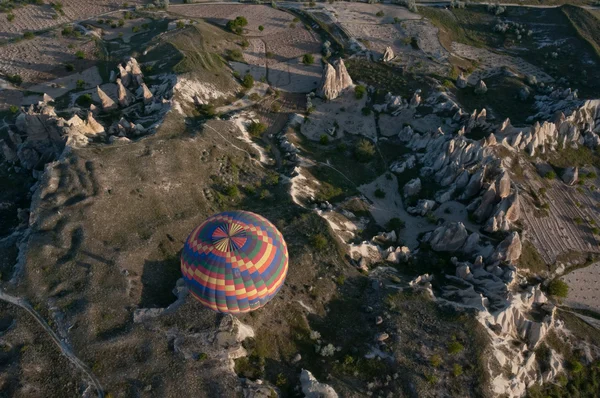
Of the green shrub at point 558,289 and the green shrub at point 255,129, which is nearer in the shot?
the green shrub at point 558,289

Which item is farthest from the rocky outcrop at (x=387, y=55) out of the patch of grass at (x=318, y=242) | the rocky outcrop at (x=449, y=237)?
the patch of grass at (x=318, y=242)

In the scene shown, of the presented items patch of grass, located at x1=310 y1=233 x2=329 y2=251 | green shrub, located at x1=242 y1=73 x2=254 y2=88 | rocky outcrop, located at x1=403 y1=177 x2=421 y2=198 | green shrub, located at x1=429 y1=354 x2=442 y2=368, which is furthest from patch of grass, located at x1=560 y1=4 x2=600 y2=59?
green shrub, located at x1=429 y1=354 x2=442 y2=368

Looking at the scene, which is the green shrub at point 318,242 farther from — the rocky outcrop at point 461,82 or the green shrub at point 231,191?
the rocky outcrop at point 461,82

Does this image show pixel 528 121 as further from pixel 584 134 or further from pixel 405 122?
pixel 405 122

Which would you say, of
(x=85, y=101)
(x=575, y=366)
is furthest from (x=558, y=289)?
(x=85, y=101)

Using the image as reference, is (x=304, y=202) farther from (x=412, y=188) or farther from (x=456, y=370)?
(x=456, y=370)

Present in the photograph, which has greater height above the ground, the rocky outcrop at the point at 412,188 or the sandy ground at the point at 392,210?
the rocky outcrop at the point at 412,188
